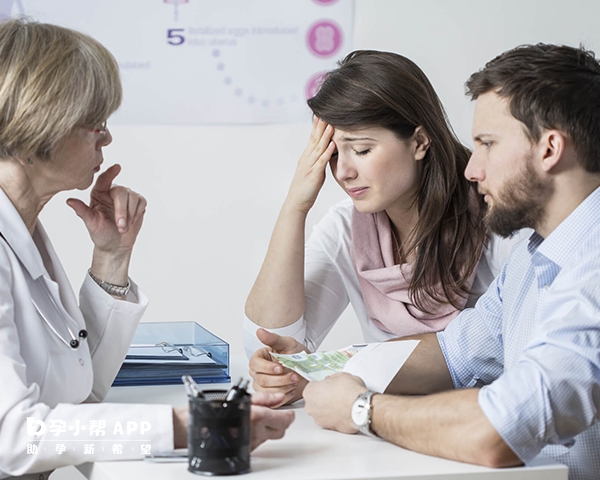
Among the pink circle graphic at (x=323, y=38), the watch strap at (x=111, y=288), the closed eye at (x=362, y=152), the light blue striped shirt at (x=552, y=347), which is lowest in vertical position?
the watch strap at (x=111, y=288)

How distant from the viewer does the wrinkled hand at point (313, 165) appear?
1.83m

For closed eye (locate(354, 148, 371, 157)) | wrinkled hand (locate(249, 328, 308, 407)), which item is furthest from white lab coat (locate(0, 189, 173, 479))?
closed eye (locate(354, 148, 371, 157))

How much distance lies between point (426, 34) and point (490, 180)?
1.78 m

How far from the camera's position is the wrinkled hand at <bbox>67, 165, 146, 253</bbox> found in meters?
1.50

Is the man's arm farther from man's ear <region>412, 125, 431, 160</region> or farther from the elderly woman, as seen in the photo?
man's ear <region>412, 125, 431, 160</region>

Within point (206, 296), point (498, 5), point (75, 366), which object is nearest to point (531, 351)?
point (75, 366)

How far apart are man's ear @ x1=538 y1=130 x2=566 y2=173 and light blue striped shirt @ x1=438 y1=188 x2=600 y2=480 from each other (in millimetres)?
80

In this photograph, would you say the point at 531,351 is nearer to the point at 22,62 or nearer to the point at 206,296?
the point at 22,62

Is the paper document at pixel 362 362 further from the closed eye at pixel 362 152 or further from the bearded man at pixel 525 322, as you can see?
the closed eye at pixel 362 152

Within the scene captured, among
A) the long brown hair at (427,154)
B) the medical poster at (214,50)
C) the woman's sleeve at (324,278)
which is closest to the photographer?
the long brown hair at (427,154)

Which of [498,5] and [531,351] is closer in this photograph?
[531,351]

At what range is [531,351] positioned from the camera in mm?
1065

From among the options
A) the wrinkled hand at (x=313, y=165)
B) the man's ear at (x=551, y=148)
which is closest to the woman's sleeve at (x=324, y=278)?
the wrinkled hand at (x=313, y=165)

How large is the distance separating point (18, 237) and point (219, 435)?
1.60ft
